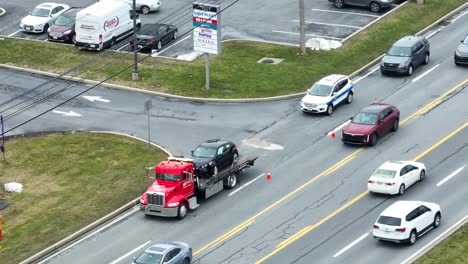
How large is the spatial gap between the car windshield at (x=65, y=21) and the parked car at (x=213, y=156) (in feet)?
87.1

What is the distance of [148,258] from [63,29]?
3837 centimetres

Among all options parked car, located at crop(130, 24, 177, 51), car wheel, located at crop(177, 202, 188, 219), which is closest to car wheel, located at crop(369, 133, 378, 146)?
car wheel, located at crop(177, 202, 188, 219)

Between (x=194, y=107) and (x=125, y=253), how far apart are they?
2047 cm

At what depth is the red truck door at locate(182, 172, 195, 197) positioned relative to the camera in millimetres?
65875

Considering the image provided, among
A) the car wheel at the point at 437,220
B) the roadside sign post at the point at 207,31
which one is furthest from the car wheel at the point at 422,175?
the roadside sign post at the point at 207,31

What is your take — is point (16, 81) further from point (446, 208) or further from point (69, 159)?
point (446, 208)

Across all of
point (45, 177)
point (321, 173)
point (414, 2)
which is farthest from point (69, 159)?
point (414, 2)

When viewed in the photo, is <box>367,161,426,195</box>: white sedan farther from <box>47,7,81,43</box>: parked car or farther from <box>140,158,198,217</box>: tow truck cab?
<box>47,7,81,43</box>: parked car

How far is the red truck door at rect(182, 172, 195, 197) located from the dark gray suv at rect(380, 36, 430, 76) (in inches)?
873

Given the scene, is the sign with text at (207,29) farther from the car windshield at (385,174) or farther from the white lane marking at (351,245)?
the white lane marking at (351,245)

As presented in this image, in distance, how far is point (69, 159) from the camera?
73250mm

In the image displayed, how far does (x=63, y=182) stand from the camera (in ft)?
231

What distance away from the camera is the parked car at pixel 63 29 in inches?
3639

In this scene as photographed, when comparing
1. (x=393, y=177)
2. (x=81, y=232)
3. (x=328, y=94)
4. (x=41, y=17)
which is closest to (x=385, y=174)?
(x=393, y=177)
